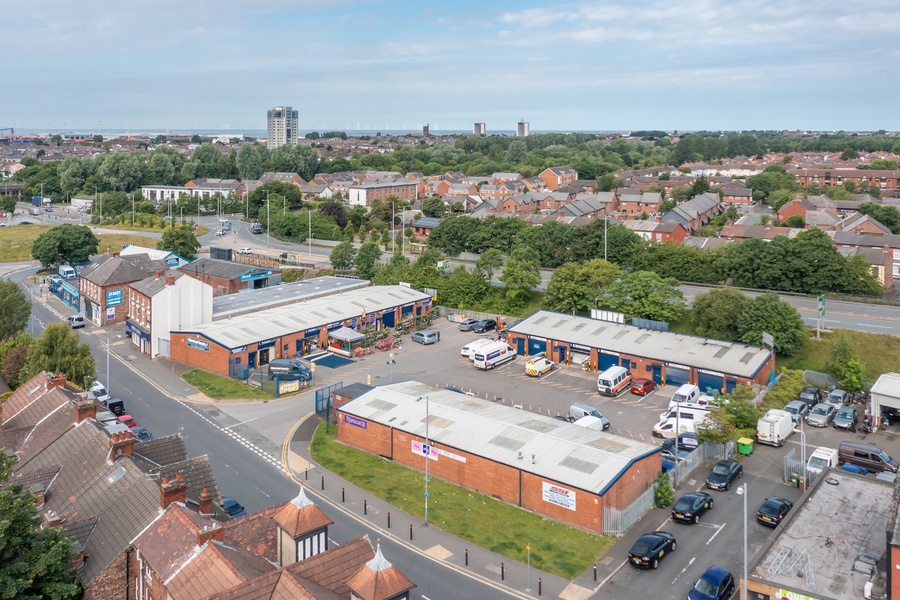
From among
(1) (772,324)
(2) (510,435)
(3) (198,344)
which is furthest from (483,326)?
(2) (510,435)

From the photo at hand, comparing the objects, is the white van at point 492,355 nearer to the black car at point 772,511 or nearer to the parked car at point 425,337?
the parked car at point 425,337

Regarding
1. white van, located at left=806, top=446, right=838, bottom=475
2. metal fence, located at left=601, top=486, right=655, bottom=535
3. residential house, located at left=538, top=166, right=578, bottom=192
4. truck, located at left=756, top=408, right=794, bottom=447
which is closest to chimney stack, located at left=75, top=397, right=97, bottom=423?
metal fence, located at left=601, top=486, right=655, bottom=535

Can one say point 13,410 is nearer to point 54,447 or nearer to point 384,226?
point 54,447

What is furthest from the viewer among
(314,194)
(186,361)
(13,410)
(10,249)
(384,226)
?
(314,194)

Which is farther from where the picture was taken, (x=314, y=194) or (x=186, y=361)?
(x=314, y=194)

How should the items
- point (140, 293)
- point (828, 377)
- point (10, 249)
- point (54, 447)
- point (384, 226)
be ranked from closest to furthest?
1. point (54, 447)
2. point (828, 377)
3. point (140, 293)
4. point (10, 249)
5. point (384, 226)

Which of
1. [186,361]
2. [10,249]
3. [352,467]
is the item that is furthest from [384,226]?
[352,467]

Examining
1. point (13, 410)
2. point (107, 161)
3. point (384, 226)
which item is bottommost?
point (13, 410)
